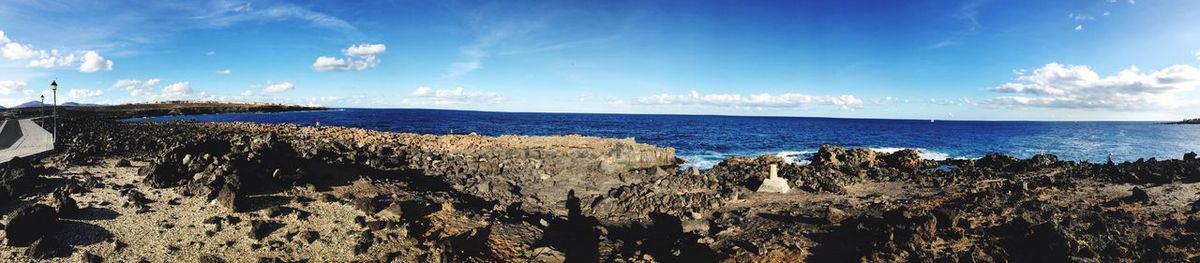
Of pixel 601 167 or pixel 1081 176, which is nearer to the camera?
pixel 1081 176

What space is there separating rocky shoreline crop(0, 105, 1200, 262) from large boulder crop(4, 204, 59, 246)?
3cm

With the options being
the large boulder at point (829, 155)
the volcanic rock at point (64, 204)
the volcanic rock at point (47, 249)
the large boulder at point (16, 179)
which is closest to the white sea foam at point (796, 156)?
the large boulder at point (829, 155)

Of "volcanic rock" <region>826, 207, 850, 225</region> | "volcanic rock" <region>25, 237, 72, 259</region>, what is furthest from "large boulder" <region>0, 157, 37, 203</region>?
"volcanic rock" <region>826, 207, 850, 225</region>

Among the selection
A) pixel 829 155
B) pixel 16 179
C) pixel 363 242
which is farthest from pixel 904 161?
pixel 16 179

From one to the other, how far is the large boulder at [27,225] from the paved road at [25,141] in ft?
29.9

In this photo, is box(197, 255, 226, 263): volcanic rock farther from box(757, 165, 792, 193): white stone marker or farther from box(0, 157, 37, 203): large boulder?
box(757, 165, 792, 193): white stone marker

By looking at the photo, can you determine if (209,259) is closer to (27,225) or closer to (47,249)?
(47,249)

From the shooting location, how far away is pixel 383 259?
1045 centimetres

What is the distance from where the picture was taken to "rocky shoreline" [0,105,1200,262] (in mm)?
10648

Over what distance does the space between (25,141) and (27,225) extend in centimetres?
1374

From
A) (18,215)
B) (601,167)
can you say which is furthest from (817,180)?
(18,215)

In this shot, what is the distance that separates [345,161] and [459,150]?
694 cm

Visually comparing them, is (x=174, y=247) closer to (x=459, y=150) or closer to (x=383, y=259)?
(x=383, y=259)

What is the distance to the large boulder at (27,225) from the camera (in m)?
9.31
